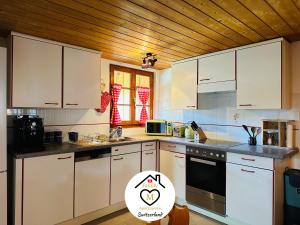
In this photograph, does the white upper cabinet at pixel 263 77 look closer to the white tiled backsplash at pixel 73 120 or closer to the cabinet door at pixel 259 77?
the cabinet door at pixel 259 77

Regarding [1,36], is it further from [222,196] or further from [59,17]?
[222,196]

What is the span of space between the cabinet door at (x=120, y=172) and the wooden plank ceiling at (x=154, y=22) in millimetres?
1370

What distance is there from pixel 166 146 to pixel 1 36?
7.67ft

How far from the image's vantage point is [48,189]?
210 cm

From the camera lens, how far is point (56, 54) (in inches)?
93.0

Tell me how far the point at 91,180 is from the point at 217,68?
2.04m

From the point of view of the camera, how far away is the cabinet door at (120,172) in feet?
8.59

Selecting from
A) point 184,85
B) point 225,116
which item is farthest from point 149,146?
point 225,116

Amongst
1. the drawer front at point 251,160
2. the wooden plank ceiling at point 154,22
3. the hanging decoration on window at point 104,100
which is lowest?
the drawer front at point 251,160

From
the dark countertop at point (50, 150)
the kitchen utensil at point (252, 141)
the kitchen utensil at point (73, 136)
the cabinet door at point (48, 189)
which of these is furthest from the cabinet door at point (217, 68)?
the cabinet door at point (48, 189)

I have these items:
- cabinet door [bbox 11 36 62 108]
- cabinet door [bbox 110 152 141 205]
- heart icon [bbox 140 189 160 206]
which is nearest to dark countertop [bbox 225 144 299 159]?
cabinet door [bbox 110 152 141 205]

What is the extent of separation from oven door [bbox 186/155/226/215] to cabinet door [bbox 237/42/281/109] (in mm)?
781

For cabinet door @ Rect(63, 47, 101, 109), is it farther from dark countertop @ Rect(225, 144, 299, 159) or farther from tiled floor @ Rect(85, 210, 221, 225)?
dark countertop @ Rect(225, 144, 299, 159)

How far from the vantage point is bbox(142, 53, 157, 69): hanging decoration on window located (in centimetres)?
280
